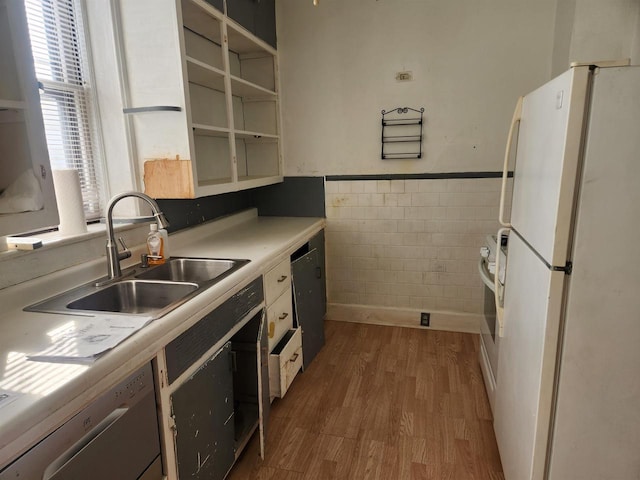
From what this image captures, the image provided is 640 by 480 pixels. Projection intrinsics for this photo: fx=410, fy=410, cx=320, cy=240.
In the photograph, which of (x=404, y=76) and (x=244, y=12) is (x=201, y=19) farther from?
(x=404, y=76)

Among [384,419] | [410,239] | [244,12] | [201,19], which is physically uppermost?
[244,12]

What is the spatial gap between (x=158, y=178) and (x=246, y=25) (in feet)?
4.14

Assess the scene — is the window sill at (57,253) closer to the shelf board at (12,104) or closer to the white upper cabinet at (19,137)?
the white upper cabinet at (19,137)

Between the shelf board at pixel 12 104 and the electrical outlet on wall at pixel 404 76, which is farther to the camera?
the electrical outlet on wall at pixel 404 76

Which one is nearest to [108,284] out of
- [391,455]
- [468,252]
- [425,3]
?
[391,455]

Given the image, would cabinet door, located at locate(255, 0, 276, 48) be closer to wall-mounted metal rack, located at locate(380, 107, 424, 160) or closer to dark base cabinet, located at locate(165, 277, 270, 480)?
wall-mounted metal rack, located at locate(380, 107, 424, 160)

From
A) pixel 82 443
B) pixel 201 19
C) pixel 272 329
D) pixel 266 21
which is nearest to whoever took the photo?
pixel 82 443

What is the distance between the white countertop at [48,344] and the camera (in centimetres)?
85

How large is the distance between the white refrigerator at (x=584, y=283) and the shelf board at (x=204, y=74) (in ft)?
5.26

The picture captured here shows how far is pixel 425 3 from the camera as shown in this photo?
285 cm

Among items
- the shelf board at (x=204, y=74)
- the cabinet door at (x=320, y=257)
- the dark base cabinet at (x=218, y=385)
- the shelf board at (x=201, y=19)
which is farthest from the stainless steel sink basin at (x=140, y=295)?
the shelf board at (x=201, y=19)

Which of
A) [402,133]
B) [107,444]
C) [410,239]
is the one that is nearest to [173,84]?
[107,444]

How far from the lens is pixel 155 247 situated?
1970 millimetres

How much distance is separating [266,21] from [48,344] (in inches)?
103
